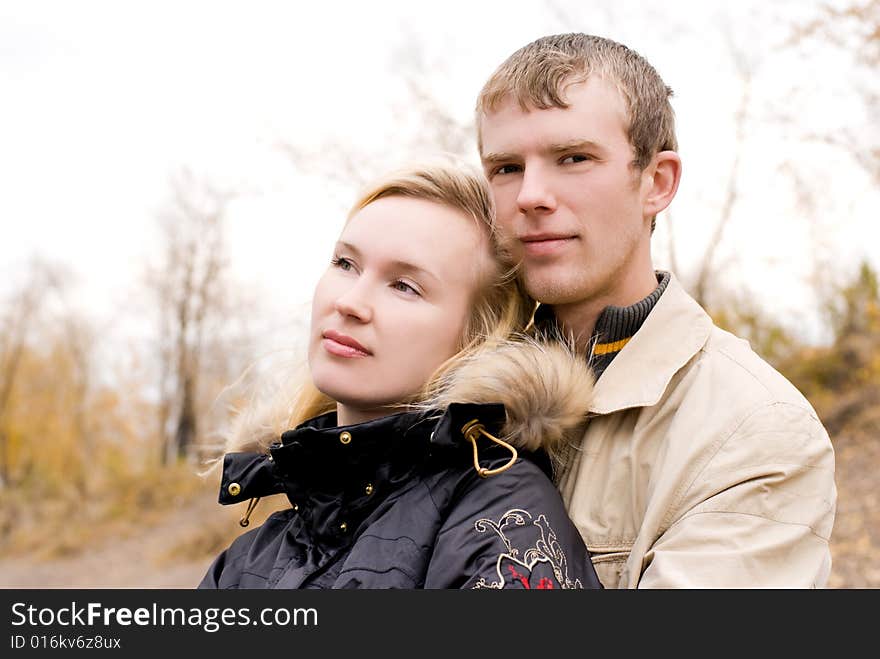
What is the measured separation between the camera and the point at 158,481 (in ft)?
58.8

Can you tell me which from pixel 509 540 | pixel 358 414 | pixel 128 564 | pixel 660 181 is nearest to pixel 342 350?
pixel 358 414

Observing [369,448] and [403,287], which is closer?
[369,448]

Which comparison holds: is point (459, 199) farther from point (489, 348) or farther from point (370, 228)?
point (489, 348)

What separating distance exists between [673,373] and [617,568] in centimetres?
53

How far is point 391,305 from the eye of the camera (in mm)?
2381

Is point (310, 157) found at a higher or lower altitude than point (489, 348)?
lower

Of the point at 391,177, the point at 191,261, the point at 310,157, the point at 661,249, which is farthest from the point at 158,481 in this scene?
the point at 391,177

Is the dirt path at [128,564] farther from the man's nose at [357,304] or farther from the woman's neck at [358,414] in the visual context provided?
the man's nose at [357,304]

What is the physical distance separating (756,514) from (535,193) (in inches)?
41.0

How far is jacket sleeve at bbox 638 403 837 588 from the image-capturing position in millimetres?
2135

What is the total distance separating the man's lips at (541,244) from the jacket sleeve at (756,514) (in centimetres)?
73

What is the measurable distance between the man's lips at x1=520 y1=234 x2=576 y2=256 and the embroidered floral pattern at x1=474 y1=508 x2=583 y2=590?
2.74 feet

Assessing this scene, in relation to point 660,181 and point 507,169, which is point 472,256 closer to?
point 507,169

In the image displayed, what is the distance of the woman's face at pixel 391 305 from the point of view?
93.6 inches
